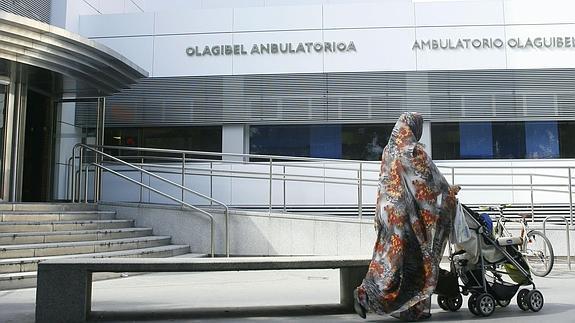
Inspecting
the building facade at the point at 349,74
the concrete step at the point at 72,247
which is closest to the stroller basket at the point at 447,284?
the concrete step at the point at 72,247

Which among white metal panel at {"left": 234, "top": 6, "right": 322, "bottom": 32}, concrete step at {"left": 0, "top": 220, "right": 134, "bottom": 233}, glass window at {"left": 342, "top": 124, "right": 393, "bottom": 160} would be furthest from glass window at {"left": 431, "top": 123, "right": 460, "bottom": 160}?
concrete step at {"left": 0, "top": 220, "right": 134, "bottom": 233}

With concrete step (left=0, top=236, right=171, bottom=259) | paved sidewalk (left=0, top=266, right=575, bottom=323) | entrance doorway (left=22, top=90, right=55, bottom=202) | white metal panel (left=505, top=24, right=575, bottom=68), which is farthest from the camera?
white metal panel (left=505, top=24, right=575, bottom=68)

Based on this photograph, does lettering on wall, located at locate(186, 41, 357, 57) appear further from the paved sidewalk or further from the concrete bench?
the concrete bench

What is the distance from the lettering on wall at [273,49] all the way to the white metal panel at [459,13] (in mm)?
2077

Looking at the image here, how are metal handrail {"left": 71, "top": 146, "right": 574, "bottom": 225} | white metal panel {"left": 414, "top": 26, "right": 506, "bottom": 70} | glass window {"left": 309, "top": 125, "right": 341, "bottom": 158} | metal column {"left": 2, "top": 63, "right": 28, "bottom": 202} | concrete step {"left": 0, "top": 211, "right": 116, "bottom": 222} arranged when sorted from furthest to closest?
glass window {"left": 309, "top": 125, "right": 341, "bottom": 158}
white metal panel {"left": 414, "top": 26, "right": 506, "bottom": 70}
metal handrail {"left": 71, "top": 146, "right": 574, "bottom": 225}
metal column {"left": 2, "top": 63, "right": 28, "bottom": 202}
concrete step {"left": 0, "top": 211, "right": 116, "bottom": 222}

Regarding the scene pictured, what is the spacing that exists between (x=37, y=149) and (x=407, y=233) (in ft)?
33.8

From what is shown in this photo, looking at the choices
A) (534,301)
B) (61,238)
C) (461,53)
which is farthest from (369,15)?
(534,301)

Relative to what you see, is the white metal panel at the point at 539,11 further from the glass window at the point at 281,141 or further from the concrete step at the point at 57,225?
the concrete step at the point at 57,225

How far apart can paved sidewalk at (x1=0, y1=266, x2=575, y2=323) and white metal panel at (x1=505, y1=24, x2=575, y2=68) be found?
23.7ft

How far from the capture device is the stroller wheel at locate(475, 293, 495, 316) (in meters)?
4.95

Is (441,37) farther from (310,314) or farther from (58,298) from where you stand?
(58,298)

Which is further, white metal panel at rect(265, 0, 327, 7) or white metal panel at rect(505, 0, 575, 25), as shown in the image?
white metal panel at rect(265, 0, 327, 7)

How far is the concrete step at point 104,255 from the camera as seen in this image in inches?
284

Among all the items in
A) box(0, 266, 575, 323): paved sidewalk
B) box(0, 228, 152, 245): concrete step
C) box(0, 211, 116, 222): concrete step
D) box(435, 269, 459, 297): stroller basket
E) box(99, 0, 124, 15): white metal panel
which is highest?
box(99, 0, 124, 15): white metal panel
